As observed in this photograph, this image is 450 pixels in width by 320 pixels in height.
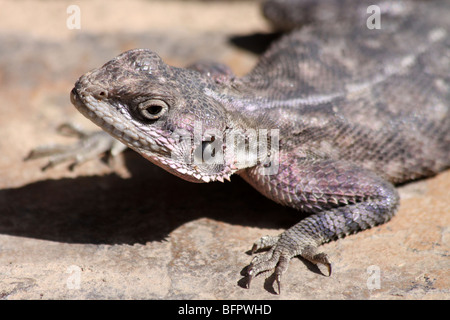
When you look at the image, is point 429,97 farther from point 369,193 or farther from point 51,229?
point 51,229

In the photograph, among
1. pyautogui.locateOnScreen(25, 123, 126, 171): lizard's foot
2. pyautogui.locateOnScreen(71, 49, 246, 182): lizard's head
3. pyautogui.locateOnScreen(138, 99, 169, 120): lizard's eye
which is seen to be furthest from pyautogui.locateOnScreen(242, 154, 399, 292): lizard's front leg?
pyautogui.locateOnScreen(25, 123, 126, 171): lizard's foot

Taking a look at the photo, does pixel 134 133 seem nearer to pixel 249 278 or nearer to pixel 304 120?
pixel 249 278

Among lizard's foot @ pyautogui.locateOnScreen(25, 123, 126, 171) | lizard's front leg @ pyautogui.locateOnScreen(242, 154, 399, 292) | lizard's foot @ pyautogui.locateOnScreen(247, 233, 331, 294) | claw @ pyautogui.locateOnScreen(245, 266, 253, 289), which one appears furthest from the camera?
lizard's foot @ pyautogui.locateOnScreen(25, 123, 126, 171)

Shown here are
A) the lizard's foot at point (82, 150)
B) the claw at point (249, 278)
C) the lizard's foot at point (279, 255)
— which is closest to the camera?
the claw at point (249, 278)

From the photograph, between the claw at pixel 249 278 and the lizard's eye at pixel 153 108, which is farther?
the lizard's eye at pixel 153 108

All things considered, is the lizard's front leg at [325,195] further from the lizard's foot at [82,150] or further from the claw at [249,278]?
the lizard's foot at [82,150]

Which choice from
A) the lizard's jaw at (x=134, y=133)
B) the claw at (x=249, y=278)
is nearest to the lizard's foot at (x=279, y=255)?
the claw at (x=249, y=278)

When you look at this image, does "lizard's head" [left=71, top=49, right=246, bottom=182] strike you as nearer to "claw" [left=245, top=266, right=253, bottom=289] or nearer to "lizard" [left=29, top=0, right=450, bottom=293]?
"lizard" [left=29, top=0, right=450, bottom=293]
